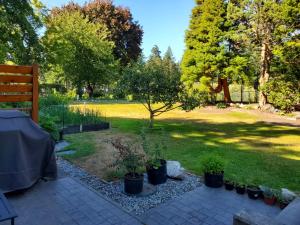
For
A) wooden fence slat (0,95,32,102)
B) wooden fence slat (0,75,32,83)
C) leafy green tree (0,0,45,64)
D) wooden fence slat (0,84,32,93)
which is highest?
leafy green tree (0,0,45,64)

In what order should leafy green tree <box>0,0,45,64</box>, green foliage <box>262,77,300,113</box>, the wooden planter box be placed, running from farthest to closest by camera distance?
leafy green tree <box>0,0,45,64</box> < green foliage <box>262,77,300,113</box> < the wooden planter box

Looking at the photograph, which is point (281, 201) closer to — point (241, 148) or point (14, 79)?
point (241, 148)

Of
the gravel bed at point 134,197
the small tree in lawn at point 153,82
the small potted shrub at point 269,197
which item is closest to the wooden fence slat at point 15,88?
Result: the gravel bed at point 134,197

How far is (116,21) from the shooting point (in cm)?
2575

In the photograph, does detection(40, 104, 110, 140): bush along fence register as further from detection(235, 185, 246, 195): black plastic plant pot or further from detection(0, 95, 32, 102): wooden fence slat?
detection(235, 185, 246, 195): black plastic plant pot

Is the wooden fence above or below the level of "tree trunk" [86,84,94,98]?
below

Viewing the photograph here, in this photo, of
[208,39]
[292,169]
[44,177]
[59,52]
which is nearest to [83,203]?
[44,177]

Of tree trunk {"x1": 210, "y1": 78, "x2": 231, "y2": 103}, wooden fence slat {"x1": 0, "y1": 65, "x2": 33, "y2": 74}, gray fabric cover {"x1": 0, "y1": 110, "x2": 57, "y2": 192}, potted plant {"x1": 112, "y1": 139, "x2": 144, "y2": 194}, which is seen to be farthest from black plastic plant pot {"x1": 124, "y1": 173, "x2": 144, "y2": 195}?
tree trunk {"x1": 210, "y1": 78, "x2": 231, "y2": 103}

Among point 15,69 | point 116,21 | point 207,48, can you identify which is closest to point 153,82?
point 15,69

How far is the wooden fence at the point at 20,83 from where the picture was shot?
461 centimetres

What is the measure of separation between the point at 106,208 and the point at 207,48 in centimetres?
1643

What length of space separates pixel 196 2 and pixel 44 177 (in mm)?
18681

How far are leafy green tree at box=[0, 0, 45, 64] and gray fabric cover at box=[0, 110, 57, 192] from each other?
8059 mm

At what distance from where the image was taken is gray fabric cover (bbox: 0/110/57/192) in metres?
3.47
